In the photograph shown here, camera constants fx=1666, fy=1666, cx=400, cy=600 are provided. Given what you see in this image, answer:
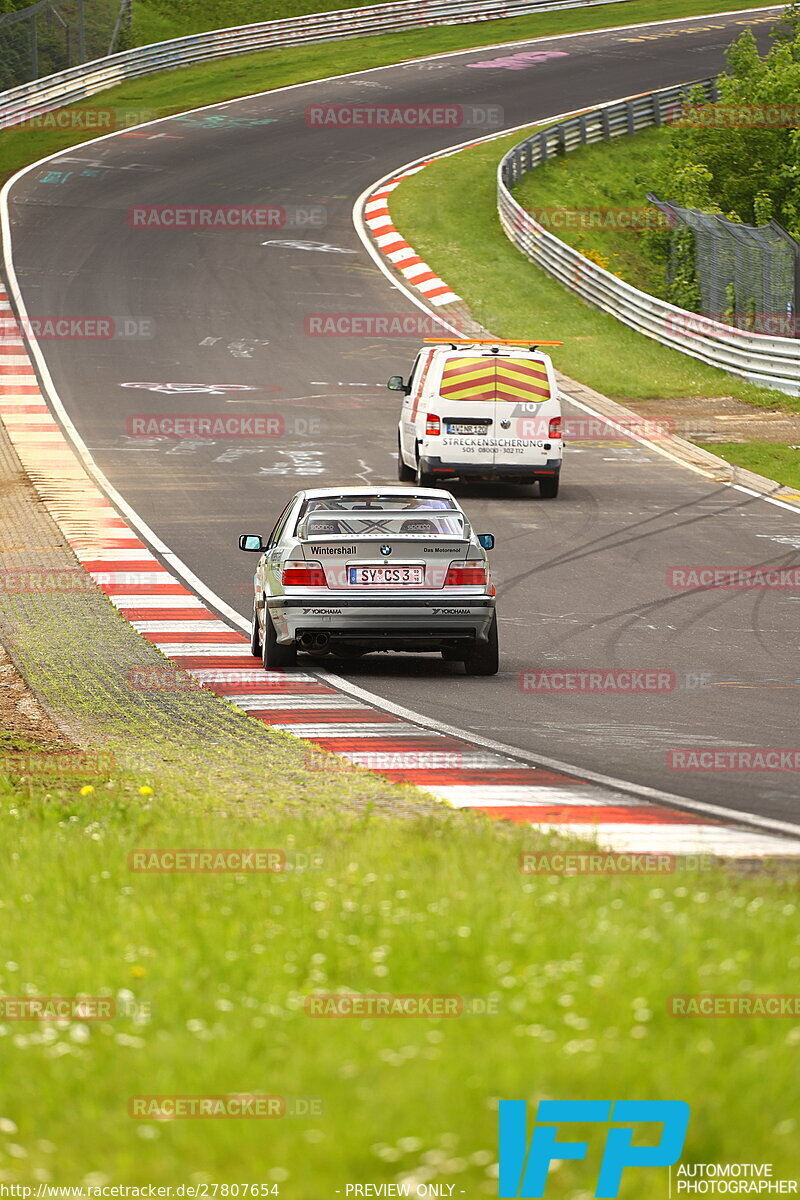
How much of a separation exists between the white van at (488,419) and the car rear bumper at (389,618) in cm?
1049

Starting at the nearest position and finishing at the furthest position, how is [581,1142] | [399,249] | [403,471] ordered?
1. [581,1142]
2. [403,471]
3. [399,249]

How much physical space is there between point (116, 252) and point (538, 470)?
2319 centimetres

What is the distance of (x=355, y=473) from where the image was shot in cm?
2628

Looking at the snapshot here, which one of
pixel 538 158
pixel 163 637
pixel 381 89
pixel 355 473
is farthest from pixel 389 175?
pixel 163 637

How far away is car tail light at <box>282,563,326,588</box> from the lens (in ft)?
46.0

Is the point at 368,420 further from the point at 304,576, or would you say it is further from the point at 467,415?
the point at 304,576

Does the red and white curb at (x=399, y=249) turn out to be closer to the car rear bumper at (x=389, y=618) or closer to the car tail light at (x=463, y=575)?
the car tail light at (x=463, y=575)

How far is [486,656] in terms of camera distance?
1418cm

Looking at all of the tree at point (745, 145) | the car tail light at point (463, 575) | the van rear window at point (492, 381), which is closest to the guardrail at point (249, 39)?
the tree at point (745, 145)

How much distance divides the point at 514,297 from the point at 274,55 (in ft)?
97.2

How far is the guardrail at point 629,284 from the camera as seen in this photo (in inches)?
1325

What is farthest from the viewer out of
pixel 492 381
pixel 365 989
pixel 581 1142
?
pixel 492 381

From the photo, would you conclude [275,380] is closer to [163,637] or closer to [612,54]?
[163,637]

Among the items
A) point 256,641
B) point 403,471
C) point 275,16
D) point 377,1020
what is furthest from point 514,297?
point 377,1020
